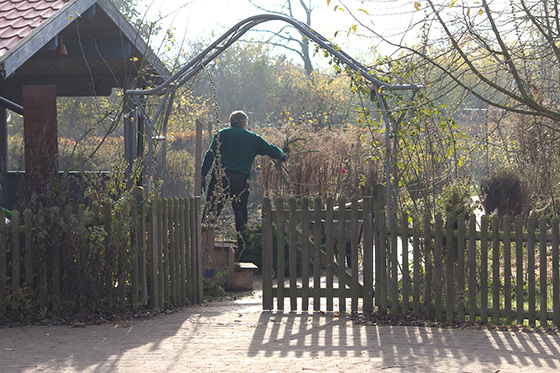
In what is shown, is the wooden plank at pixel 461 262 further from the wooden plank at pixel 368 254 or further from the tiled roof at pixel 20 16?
the tiled roof at pixel 20 16

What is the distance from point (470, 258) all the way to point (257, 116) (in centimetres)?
5290

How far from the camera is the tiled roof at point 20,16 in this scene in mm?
7978

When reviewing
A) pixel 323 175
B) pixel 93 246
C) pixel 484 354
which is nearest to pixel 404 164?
pixel 484 354

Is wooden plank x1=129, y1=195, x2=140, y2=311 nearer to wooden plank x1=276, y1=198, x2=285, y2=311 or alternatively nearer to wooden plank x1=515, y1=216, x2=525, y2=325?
wooden plank x1=276, y1=198, x2=285, y2=311

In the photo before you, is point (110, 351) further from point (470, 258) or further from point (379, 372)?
point (470, 258)

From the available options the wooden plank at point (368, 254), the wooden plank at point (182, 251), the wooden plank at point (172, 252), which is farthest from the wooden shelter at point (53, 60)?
the wooden plank at point (368, 254)

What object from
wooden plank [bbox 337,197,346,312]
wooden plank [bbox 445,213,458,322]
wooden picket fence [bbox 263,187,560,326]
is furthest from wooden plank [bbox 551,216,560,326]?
wooden plank [bbox 337,197,346,312]

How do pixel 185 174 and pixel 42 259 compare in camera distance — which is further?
pixel 185 174

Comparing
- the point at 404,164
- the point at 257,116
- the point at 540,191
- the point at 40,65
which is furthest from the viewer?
the point at 257,116

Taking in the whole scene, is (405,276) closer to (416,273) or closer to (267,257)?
(416,273)

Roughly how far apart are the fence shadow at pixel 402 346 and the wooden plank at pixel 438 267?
1.20 feet

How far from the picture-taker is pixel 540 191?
1055 centimetres

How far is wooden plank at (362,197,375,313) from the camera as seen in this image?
6949 millimetres

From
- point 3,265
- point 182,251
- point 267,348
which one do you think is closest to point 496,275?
point 267,348
